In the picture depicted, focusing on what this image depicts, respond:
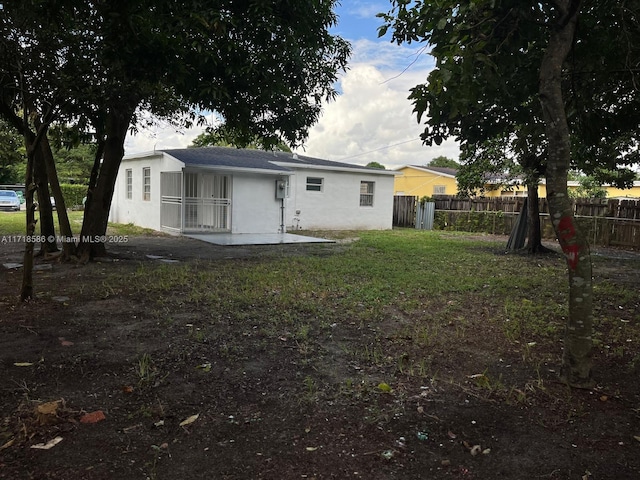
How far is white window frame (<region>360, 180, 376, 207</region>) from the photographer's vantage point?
20.3 metres

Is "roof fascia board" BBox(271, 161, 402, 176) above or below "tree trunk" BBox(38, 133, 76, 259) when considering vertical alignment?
above

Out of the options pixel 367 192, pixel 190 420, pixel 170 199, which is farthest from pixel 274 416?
pixel 367 192

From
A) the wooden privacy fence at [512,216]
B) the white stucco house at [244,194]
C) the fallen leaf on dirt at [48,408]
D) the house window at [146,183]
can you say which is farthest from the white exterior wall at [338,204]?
the fallen leaf on dirt at [48,408]

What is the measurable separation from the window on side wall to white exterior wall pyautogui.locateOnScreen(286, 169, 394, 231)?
0.16 metres

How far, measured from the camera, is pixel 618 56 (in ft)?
16.9

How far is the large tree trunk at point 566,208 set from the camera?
333cm

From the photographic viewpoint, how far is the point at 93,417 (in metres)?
2.90

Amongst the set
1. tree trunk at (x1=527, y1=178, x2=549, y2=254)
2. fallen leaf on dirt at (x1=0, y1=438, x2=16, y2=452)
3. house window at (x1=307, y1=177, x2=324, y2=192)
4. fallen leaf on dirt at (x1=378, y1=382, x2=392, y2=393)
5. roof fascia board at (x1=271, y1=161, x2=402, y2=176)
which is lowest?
fallen leaf on dirt at (x1=0, y1=438, x2=16, y2=452)

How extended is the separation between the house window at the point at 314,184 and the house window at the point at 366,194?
219 cm

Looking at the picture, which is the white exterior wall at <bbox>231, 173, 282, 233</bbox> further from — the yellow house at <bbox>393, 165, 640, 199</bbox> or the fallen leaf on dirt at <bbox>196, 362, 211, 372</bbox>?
the yellow house at <bbox>393, 165, 640, 199</bbox>

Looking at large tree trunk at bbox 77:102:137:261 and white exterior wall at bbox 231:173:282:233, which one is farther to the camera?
white exterior wall at bbox 231:173:282:233

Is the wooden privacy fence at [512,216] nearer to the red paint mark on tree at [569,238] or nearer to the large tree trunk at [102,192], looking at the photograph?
the red paint mark on tree at [569,238]

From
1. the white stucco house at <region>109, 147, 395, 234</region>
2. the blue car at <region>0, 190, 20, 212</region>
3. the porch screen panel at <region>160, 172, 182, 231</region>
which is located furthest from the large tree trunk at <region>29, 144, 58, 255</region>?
the blue car at <region>0, 190, 20, 212</region>

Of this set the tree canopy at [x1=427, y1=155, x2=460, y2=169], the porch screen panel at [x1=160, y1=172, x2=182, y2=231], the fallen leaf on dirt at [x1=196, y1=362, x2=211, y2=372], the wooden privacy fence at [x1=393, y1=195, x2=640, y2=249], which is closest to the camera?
the fallen leaf on dirt at [x1=196, y1=362, x2=211, y2=372]
